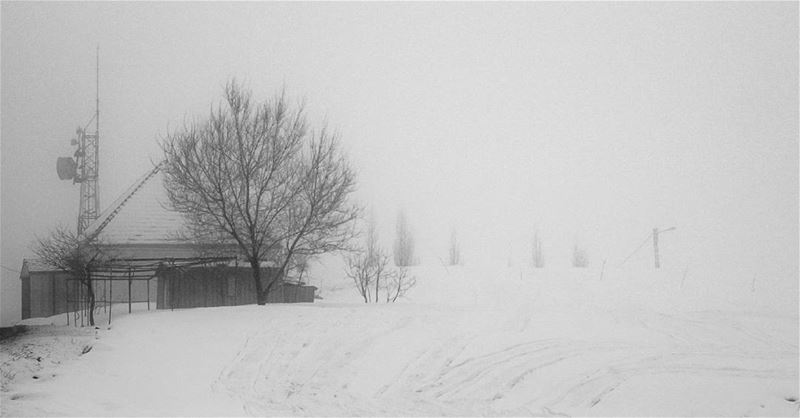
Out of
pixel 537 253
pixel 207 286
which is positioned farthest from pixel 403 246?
pixel 207 286

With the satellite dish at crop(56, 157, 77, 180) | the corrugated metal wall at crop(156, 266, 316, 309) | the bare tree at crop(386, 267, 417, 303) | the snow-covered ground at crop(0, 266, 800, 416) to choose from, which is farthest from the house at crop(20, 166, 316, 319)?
the satellite dish at crop(56, 157, 77, 180)

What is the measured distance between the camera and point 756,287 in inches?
1121

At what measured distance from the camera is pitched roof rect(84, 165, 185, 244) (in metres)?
32.8

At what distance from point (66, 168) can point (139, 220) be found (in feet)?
69.1

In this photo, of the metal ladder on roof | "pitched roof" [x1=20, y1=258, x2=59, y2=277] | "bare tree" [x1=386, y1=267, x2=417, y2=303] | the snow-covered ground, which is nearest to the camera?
the snow-covered ground

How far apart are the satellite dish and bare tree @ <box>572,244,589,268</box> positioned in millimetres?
57418

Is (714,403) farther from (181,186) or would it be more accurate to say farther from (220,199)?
(181,186)

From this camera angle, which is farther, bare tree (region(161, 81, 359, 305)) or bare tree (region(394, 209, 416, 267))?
bare tree (region(394, 209, 416, 267))

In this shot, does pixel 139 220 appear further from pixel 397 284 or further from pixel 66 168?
pixel 66 168

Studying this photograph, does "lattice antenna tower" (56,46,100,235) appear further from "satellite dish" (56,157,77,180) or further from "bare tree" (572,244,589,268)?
"bare tree" (572,244,589,268)

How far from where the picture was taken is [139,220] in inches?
1346

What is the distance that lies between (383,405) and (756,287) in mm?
24744

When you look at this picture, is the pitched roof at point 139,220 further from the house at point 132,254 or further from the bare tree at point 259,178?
the bare tree at point 259,178

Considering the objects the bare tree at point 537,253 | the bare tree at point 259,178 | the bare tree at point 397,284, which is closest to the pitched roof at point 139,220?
the bare tree at point 259,178
